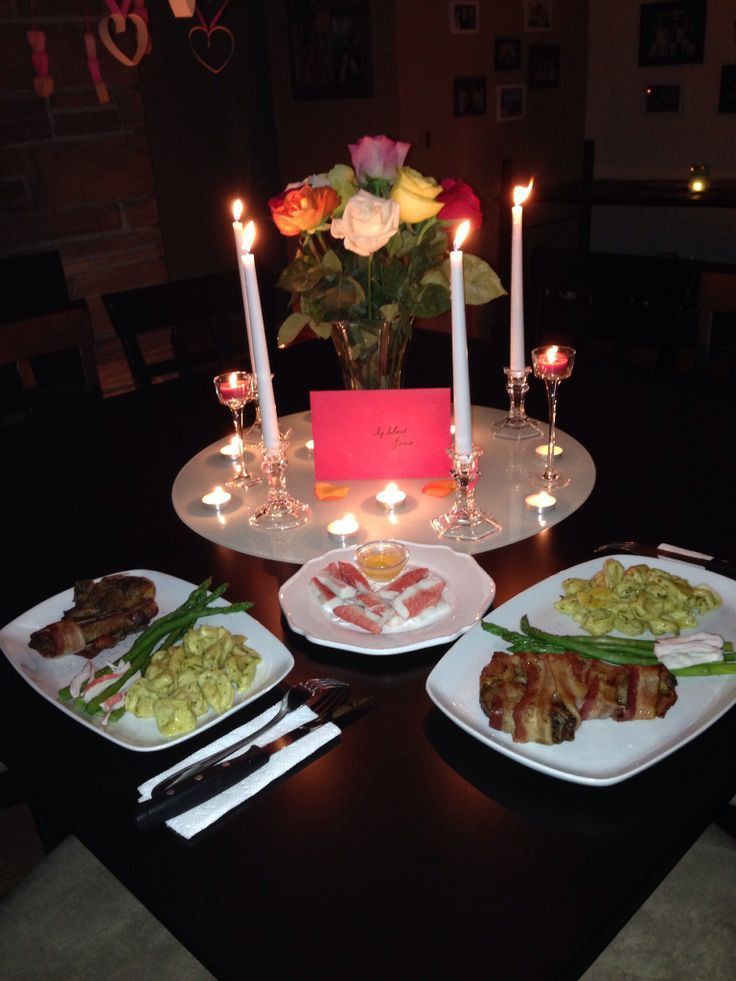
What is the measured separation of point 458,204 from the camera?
4.17ft

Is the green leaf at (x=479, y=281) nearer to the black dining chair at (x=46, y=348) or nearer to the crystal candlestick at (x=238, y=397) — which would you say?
the crystal candlestick at (x=238, y=397)

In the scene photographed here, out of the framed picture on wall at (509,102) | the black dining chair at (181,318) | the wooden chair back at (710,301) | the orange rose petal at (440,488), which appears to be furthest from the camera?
the framed picture on wall at (509,102)

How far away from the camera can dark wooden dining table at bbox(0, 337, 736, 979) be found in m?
0.63

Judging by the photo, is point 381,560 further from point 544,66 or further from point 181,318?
point 544,66

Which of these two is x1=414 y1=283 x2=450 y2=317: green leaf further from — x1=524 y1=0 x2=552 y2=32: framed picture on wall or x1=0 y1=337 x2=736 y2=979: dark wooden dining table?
x1=524 y1=0 x2=552 y2=32: framed picture on wall

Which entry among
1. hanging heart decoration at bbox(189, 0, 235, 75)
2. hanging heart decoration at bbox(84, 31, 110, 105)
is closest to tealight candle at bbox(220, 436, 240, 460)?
hanging heart decoration at bbox(84, 31, 110, 105)

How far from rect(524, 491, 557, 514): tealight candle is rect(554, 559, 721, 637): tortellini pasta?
0.88ft

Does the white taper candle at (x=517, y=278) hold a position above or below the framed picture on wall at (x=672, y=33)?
below

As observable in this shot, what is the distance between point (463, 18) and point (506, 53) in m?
0.44

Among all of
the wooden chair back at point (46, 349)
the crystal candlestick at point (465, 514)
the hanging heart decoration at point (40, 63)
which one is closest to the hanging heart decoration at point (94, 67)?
the hanging heart decoration at point (40, 63)

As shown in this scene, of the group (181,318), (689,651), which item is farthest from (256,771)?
(181,318)

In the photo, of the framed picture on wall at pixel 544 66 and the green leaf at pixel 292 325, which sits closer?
the green leaf at pixel 292 325

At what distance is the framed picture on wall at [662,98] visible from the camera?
5.02 meters

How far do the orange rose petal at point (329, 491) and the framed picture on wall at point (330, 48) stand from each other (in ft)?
12.3
